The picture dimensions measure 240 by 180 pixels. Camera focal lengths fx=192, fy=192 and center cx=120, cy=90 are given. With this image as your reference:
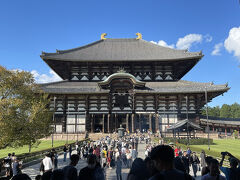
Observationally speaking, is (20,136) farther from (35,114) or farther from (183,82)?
(183,82)

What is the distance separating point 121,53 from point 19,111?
Result: 3709 centimetres

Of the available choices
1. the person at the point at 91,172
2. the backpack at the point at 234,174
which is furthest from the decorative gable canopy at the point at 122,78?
the person at the point at 91,172

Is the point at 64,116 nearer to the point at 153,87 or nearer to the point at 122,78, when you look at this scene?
the point at 122,78

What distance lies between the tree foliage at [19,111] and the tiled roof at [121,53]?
2849cm

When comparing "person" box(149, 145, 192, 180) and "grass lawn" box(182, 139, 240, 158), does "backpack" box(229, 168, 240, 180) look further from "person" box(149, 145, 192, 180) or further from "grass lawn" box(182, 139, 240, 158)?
"grass lawn" box(182, 139, 240, 158)

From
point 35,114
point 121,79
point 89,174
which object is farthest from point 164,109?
point 89,174

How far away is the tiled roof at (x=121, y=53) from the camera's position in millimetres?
44134

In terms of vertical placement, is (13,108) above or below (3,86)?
below

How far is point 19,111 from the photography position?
588 inches

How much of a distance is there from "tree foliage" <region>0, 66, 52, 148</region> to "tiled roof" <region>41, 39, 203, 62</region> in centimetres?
2849

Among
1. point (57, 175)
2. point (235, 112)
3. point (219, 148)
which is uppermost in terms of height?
point (57, 175)

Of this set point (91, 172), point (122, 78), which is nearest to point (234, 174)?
point (91, 172)

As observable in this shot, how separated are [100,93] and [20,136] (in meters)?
24.6

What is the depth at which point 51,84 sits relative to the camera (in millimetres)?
41688
